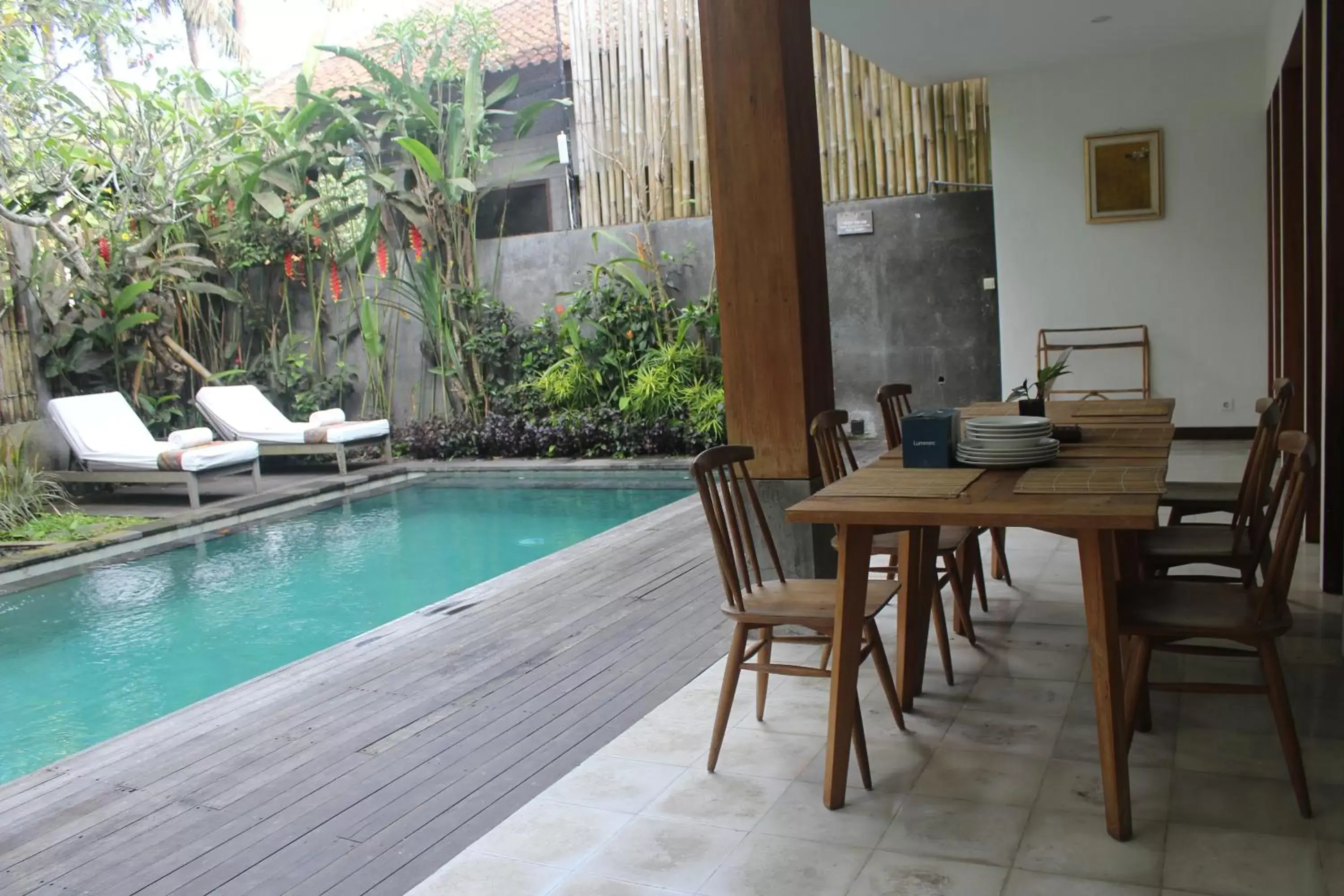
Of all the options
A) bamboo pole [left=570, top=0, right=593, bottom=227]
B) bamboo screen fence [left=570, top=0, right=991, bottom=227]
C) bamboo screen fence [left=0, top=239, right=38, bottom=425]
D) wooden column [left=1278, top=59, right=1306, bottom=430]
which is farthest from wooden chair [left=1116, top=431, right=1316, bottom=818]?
bamboo screen fence [left=0, top=239, right=38, bottom=425]

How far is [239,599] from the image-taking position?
595cm

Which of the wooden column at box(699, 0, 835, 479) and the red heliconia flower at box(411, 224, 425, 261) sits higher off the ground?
the red heliconia flower at box(411, 224, 425, 261)

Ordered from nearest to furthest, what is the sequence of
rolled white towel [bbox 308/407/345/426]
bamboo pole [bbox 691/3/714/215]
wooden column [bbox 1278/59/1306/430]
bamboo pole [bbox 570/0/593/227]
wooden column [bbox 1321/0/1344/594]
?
wooden column [bbox 1321/0/1344/594], wooden column [bbox 1278/59/1306/430], bamboo pole [bbox 691/3/714/215], rolled white towel [bbox 308/407/345/426], bamboo pole [bbox 570/0/593/227]

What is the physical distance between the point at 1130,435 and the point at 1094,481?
2.72ft

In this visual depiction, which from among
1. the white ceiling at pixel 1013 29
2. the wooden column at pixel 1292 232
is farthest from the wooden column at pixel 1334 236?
the white ceiling at pixel 1013 29

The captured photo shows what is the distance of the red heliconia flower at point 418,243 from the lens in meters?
10.3

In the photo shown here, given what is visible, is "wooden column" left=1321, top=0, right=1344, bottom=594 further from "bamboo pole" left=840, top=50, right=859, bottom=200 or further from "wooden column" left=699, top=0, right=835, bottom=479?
"bamboo pole" left=840, top=50, right=859, bottom=200

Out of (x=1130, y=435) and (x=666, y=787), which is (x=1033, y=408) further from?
(x=666, y=787)

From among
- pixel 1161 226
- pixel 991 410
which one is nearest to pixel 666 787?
pixel 991 410

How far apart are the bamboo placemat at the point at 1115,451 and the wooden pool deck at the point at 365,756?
1458 mm

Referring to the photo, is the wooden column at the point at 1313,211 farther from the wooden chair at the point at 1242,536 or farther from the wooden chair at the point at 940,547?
the wooden chair at the point at 940,547

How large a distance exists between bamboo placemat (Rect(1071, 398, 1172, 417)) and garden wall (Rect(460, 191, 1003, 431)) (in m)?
4.46

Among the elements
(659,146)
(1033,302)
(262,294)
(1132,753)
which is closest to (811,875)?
(1132,753)

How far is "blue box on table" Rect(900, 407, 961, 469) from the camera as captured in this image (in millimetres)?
2906
